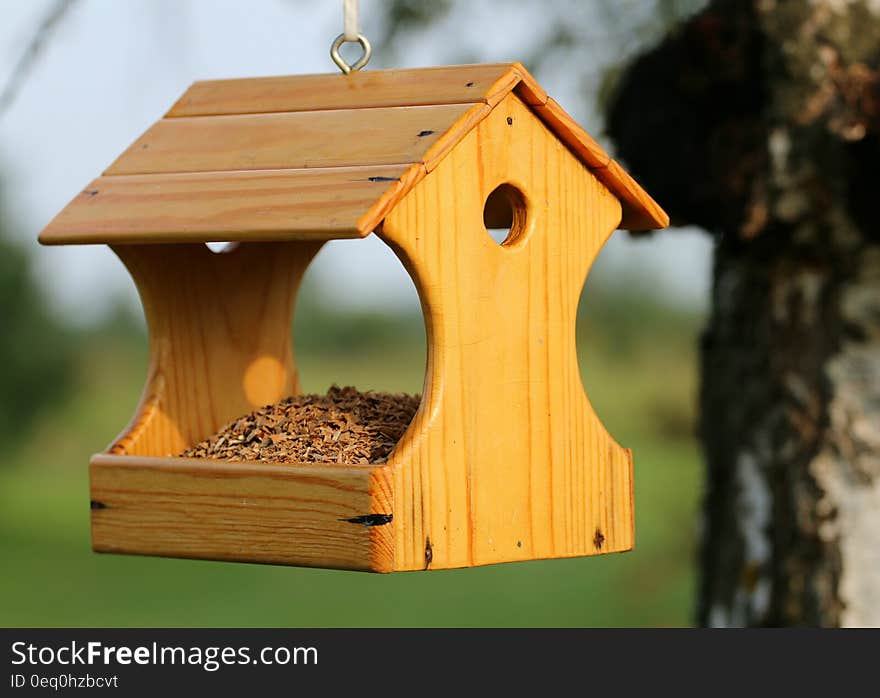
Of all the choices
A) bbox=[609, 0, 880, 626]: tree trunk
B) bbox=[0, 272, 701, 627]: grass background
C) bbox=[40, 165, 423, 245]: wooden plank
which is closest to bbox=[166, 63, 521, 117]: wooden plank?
bbox=[40, 165, 423, 245]: wooden plank

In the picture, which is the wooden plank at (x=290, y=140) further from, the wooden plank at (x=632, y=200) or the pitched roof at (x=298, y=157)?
the wooden plank at (x=632, y=200)

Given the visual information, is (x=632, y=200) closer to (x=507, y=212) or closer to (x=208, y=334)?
(x=507, y=212)

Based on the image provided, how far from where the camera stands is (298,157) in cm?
171

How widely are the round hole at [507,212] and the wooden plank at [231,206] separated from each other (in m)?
0.28

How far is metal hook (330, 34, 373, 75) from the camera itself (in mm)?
1793

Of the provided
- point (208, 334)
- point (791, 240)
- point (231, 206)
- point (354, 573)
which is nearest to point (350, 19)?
point (231, 206)

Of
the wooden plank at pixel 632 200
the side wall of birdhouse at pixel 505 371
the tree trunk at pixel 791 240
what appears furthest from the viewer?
the tree trunk at pixel 791 240

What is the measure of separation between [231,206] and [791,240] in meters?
1.66

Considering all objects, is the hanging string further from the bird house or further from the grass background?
the grass background

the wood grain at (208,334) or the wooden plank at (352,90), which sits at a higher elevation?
the wooden plank at (352,90)

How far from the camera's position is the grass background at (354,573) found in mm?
4555

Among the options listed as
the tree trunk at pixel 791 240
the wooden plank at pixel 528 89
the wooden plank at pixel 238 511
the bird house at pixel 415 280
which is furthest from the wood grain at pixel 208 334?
the tree trunk at pixel 791 240

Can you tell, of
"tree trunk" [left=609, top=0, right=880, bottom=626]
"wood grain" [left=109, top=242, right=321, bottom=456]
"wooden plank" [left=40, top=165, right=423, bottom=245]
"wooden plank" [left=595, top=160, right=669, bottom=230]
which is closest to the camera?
"wooden plank" [left=40, top=165, right=423, bottom=245]

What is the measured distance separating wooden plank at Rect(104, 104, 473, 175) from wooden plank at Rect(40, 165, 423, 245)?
0.03 meters
